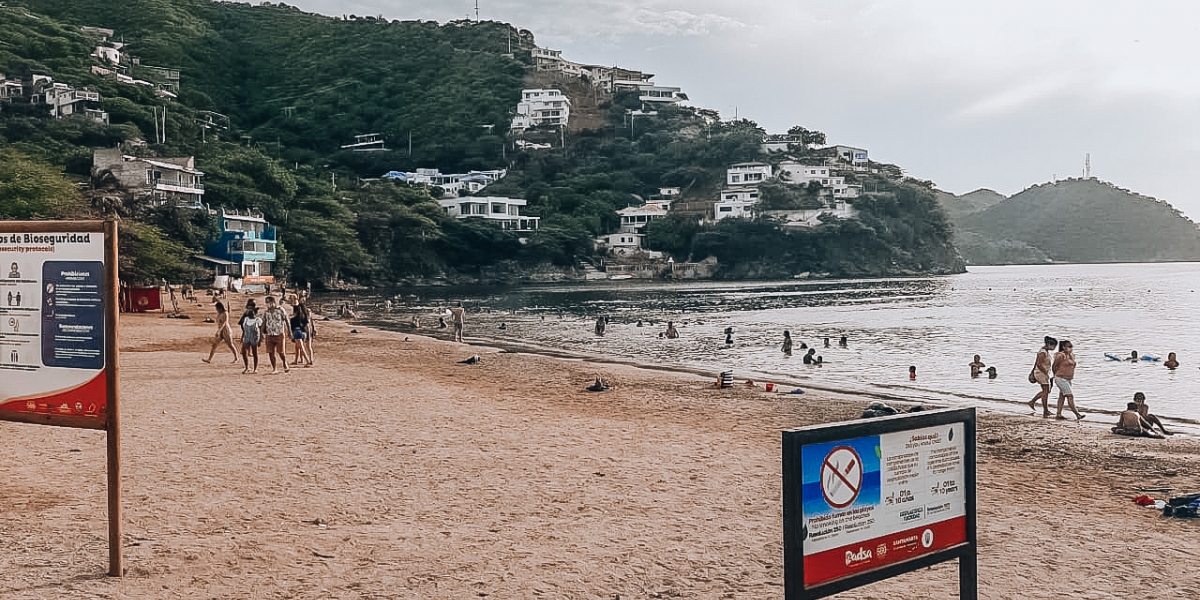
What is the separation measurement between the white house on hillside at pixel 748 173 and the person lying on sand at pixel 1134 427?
4669 inches

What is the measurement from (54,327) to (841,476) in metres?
4.69

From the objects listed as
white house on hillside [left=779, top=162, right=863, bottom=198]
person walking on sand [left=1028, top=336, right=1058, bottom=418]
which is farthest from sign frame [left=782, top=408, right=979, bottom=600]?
white house on hillside [left=779, top=162, right=863, bottom=198]

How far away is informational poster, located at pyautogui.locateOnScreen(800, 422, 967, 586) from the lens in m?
3.28

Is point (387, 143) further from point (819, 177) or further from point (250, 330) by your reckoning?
point (250, 330)

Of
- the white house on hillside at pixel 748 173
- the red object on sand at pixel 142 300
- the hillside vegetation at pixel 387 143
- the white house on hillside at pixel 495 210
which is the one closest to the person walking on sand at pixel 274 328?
the red object on sand at pixel 142 300

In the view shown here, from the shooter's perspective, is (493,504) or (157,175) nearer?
(493,504)

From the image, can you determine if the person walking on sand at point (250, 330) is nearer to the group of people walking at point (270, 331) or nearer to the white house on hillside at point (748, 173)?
Answer: the group of people walking at point (270, 331)

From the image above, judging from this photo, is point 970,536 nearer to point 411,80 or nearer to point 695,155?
point 695,155

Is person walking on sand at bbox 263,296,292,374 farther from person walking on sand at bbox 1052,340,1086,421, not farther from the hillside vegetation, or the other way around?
the hillside vegetation

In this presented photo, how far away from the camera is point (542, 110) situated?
475ft

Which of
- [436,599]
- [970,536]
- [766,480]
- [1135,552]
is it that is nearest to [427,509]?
[436,599]

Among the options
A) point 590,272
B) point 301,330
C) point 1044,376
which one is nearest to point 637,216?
point 590,272

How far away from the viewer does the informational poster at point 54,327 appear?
16.8ft

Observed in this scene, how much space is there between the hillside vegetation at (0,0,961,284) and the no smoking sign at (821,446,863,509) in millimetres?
53352
